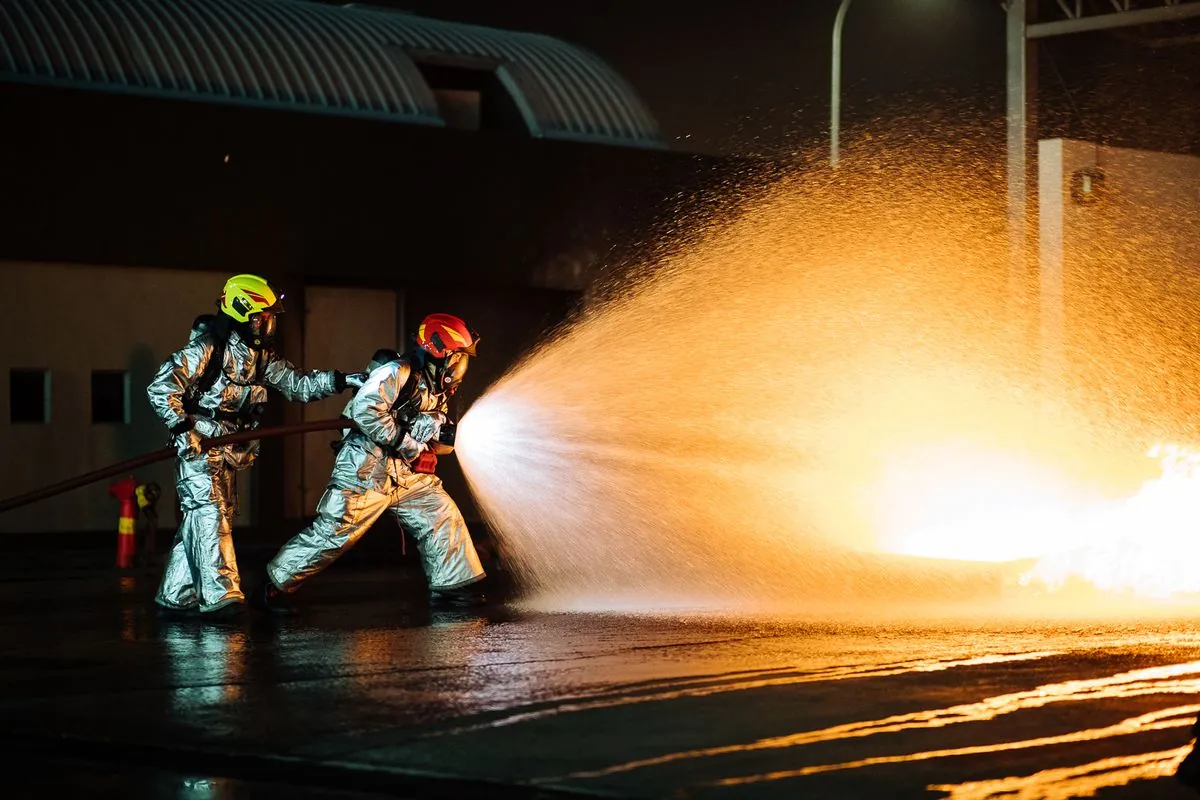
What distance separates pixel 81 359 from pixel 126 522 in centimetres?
250

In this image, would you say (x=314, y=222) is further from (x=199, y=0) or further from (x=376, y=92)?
(x=199, y=0)

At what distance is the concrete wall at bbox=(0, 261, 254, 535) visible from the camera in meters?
17.5

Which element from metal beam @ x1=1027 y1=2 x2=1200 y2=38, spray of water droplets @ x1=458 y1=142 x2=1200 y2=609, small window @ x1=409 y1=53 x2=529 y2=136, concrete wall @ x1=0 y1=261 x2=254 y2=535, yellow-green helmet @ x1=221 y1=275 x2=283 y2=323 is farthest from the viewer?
small window @ x1=409 y1=53 x2=529 y2=136

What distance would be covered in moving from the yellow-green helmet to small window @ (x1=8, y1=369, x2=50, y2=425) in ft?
20.5

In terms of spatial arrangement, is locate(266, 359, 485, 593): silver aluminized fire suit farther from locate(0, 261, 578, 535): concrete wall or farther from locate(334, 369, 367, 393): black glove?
locate(0, 261, 578, 535): concrete wall

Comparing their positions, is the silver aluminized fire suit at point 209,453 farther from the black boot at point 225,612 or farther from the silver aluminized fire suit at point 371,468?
the silver aluminized fire suit at point 371,468

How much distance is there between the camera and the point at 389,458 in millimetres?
12133

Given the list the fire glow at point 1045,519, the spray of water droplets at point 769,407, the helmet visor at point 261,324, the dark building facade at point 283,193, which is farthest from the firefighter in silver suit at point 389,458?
the dark building facade at point 283,193

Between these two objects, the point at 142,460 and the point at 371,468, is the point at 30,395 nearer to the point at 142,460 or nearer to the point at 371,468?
the point at 142,460

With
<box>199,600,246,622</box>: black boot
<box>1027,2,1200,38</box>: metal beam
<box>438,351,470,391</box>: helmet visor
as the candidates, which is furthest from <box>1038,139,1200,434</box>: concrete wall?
<box>199,600,246,622</box>: black boot

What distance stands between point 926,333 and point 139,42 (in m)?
8.66

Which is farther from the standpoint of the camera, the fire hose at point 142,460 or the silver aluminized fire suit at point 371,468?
the silver aluminized fire suit at point 371,468

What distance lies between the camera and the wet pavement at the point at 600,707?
6938mm

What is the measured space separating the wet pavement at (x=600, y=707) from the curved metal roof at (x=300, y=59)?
29.5 feet
